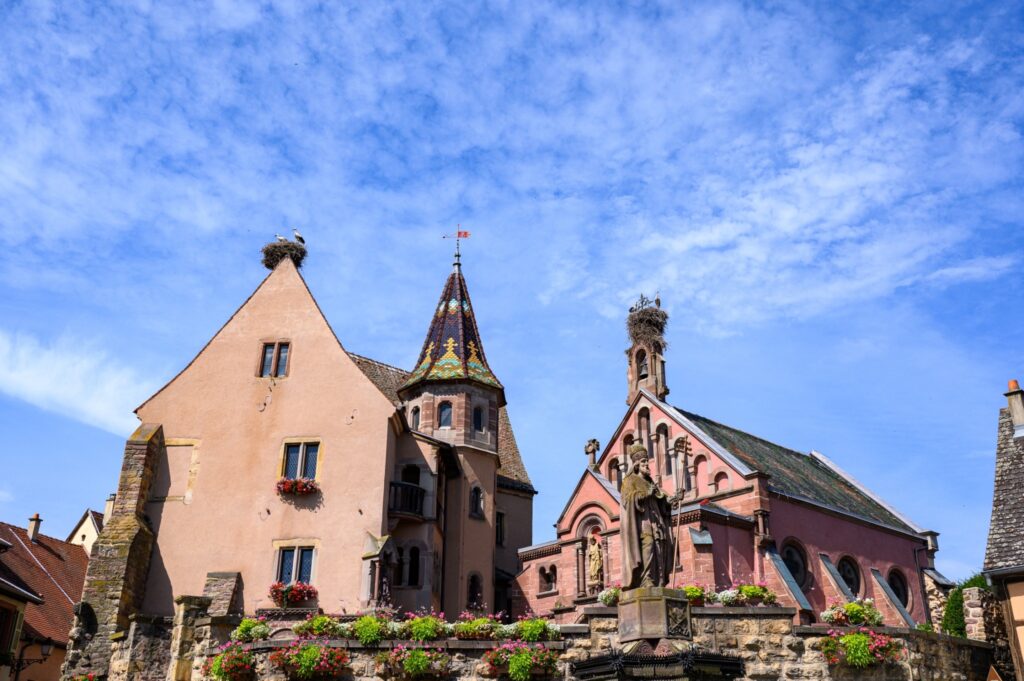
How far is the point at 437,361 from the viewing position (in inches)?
1421

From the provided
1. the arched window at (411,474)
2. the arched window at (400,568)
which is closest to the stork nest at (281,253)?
the arched window at (411,474)

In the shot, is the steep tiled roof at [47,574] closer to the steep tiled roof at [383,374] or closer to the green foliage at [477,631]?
the steep tiled roof at [383,374]

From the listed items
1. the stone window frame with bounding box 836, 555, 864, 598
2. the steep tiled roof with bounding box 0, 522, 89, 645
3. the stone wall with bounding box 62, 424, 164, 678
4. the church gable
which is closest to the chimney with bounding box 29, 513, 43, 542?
the steep tiled roof with bounding box 0, 522, 89, 645

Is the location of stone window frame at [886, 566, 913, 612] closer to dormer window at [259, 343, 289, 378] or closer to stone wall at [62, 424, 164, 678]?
dormer window at [259, 343, 289, 378]

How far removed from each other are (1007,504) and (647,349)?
19.6 metres

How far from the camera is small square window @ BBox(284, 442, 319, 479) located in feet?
98.2

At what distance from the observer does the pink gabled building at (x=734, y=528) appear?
3175 cm

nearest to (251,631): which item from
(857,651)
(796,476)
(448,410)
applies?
(857,651)

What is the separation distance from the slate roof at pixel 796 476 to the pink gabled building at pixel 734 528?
0.10 metres

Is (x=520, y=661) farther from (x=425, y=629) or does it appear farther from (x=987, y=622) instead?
(x=987, y=622)

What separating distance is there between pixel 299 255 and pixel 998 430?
944 inches

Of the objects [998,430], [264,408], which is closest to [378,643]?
[264,408]

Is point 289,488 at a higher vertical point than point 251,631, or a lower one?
higher

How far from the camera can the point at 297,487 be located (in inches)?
1152
